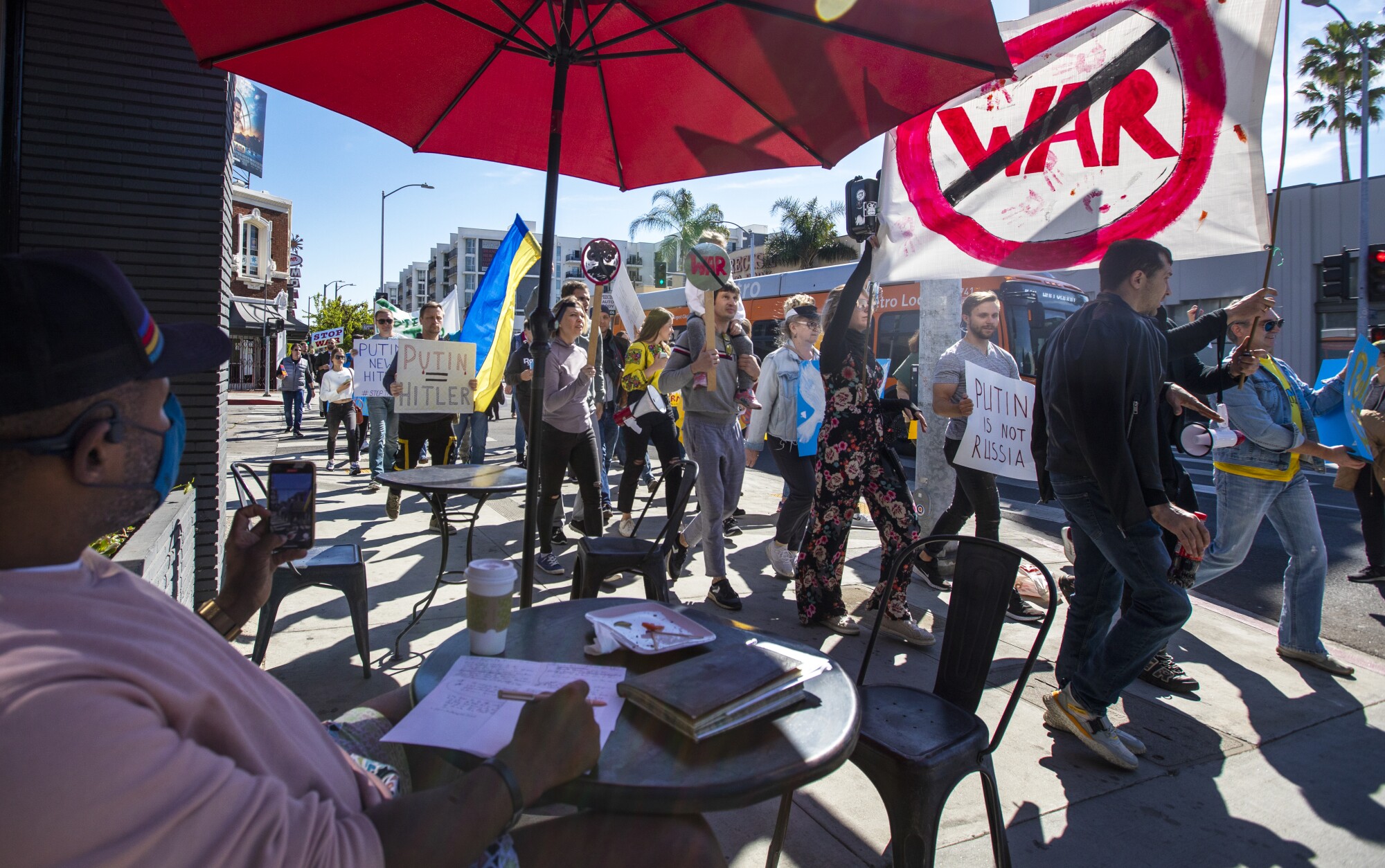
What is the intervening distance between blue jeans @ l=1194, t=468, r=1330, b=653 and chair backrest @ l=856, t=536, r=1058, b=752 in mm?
2222

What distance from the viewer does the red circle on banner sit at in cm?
306

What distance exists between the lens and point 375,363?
26.3 feet

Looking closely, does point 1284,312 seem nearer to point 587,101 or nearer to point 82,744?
point 587,101

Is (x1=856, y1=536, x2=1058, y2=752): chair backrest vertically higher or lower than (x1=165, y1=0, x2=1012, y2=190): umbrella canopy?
lower

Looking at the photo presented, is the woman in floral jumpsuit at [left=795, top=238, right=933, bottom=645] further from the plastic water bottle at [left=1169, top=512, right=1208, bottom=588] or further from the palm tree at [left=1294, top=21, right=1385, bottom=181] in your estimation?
the palm tree at [left=1294, top=21, right=1385, bottom=181]

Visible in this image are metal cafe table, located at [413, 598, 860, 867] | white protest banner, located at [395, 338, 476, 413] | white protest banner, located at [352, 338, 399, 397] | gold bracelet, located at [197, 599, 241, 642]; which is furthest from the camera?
white protest banner, located at [352, 338, 399, 397]

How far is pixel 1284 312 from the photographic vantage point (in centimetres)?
2206

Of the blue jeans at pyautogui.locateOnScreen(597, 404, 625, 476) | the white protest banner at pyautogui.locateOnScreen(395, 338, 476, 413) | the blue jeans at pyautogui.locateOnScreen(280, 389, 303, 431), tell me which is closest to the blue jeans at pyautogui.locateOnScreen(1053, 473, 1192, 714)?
the white protest banner at pyautogui.locateOnScreen(395, 338, 476, 413)

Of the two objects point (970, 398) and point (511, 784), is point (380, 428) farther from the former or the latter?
point (511, 784)

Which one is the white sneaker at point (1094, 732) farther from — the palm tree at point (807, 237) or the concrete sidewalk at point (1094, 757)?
the palm tree at point (807, 237)

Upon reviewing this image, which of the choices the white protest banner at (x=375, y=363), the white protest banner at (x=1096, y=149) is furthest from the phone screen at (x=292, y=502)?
the white protest banner at (x=375, y=363)

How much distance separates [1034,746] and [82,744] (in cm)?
330

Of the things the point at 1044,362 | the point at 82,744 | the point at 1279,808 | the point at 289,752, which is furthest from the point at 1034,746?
the point at 82,744

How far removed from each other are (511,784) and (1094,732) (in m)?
2.76
